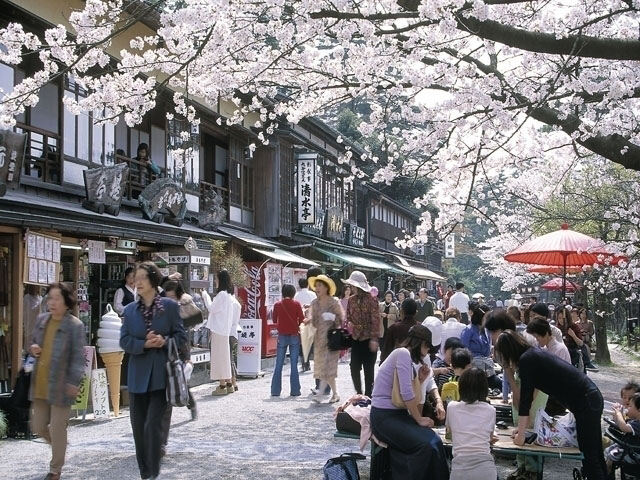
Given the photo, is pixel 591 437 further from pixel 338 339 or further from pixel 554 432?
pixel 338 339

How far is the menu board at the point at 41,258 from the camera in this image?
10438 mm

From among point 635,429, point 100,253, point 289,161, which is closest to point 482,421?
point 635,429

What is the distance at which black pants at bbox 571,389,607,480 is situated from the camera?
6.02 metres

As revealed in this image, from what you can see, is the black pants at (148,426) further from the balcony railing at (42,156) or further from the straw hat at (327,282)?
the balcony railing at (42,156)

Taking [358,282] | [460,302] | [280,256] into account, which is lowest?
[460,302]

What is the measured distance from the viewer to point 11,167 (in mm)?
10516

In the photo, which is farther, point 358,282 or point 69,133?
point 69,133

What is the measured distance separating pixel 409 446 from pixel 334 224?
75.8 ft

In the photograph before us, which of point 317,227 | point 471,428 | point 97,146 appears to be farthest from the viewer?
point 317,227

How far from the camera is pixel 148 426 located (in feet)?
20.6

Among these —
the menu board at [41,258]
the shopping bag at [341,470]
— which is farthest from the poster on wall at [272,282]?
the shopping bag at [341,470]

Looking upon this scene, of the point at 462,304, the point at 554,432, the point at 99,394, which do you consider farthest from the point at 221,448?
the point at 462,304

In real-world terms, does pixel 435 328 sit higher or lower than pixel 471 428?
higher

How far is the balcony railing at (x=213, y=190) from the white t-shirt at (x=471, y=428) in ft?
44.5
